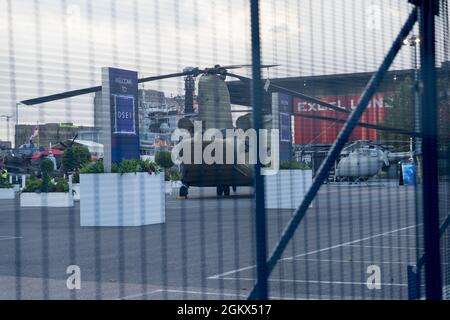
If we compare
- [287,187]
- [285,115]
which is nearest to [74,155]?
[285,115]

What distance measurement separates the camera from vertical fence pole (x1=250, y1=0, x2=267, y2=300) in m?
3.44

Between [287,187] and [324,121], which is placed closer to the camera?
[324,121]

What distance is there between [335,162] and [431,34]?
4.00 feet

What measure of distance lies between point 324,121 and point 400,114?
1.07 m

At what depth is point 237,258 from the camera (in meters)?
6.16

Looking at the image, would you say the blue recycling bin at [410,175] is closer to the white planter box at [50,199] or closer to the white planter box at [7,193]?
the white planter box at [50,199]

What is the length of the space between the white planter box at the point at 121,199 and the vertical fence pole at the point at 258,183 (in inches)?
43.2

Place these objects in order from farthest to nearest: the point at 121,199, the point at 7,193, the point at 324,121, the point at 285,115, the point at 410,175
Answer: the point at 7,193, the point at 121,199, the point at 410,175, the point at 324,121, the point at 285,115

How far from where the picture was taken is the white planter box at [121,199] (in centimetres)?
634

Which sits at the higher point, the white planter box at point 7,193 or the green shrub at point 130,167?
the green shrub at point 130,167

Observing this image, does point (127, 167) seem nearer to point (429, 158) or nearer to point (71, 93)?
point (429, 158)

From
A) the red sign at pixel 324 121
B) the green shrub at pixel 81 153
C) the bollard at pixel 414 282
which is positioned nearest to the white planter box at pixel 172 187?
the green shrub at pixel 81 153
